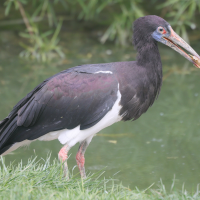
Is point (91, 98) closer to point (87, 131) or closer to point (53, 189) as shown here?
point (87, 131)

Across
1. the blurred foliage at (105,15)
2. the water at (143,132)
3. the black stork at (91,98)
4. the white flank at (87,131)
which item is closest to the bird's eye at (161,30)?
the black stork at (91,98)

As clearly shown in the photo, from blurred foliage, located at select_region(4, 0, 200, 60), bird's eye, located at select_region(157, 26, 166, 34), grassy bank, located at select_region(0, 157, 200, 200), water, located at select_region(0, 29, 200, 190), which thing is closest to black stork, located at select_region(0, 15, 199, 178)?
bird's eye, located at select_region(157, 26, 166, 34)

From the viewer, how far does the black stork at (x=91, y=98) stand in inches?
148

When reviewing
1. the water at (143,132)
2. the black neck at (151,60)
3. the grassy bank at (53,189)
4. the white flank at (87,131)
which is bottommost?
the water at (143,132)

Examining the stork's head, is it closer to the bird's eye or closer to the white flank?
the bird's eye

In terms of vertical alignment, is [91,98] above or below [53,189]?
above

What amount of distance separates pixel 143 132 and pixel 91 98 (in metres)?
1.83

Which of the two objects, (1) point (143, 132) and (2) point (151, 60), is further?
(1) point (143, 132)

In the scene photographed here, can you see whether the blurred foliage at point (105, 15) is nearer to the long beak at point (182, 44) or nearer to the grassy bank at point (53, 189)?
the long beak at point (182, 44)

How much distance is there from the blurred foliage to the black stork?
400 centimetres

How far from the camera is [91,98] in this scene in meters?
3.78

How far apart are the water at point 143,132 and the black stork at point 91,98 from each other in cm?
55

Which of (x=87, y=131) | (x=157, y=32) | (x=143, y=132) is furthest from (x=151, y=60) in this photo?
(x=143, y=132)

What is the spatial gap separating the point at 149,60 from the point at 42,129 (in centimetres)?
123
